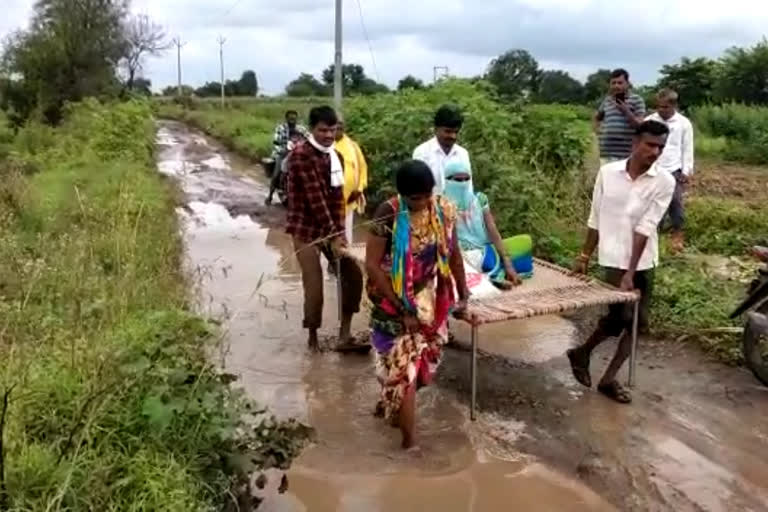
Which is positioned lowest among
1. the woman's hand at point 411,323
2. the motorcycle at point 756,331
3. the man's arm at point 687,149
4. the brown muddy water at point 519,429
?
the brown muddy water at point 519,429

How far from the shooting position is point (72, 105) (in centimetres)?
2950

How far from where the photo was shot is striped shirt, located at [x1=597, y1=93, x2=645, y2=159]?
312 inches

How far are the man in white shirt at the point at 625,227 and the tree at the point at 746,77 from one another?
28.4 meters

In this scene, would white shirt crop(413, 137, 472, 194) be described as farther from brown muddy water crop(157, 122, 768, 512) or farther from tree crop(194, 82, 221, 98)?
tree crop(194, 82, 221, 98)

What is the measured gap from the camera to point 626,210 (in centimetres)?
512

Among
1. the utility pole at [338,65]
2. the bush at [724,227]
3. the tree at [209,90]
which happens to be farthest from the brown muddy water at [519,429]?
the tree at [209,90]

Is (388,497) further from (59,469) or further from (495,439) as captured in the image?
(59,469)

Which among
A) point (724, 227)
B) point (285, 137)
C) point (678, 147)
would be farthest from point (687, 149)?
point (285, 137)

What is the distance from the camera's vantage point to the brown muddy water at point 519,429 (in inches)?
164

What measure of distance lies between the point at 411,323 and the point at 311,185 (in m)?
1.77

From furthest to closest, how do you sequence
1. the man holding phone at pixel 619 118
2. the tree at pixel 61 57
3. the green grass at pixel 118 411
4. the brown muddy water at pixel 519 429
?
the tree at pixel 61 57, the man holding phone at pixel 619 118, the brown muddy water at pixel 519 429, the green grass at pixel 118 411

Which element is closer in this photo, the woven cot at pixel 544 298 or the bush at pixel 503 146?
the woven cot at pixel 544 298

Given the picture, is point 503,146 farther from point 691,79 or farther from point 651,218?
point 691,79

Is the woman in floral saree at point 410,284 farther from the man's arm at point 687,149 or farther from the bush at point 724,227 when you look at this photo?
the bush at point 724,227
